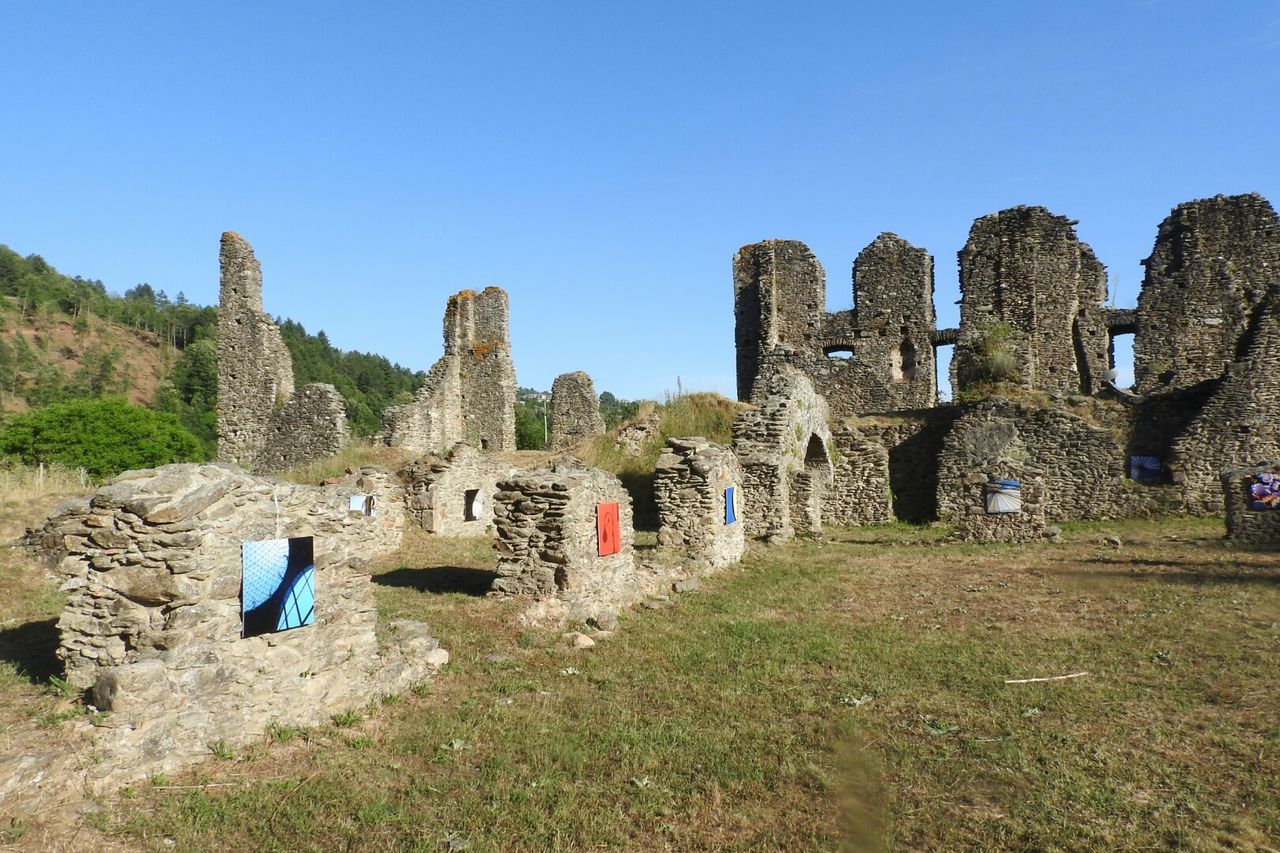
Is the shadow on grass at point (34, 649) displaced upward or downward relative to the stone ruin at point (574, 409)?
downward

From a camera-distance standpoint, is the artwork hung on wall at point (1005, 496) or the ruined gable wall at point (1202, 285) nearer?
the artwork hung on wall at point (1005, 496)

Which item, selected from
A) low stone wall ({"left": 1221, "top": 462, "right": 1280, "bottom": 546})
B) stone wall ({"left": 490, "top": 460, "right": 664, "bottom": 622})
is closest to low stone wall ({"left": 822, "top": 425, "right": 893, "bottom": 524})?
low stone wall ({"left": 1221, "top": 462, "right": 1280, "bottom": 546})

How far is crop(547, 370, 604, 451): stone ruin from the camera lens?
2939 cm

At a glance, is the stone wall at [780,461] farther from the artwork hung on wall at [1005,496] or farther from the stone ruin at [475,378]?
the stone ruin at [475,378]

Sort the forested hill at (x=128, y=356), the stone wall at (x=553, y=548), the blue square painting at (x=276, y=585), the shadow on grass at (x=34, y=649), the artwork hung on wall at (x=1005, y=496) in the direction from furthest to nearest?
the forested hill at (x=128, y=356), the artwork hung on wall at (x=1005, y=496), the stone wall at (x=553, y=548), the shadow on grass at (x=34, y=649), the blue square painting at (x=276, y=585)

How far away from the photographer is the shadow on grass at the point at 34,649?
6482 mm

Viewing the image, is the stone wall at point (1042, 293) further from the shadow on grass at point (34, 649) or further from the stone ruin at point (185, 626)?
the shadow on grass at point (34, 649)

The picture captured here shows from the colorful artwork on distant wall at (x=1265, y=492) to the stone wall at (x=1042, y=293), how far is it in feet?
39.0

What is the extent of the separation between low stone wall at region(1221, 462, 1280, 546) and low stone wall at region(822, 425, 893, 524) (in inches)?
327

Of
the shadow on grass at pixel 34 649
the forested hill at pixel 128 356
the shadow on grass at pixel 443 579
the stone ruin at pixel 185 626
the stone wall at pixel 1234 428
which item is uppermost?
the forested hill at pixel 128 356

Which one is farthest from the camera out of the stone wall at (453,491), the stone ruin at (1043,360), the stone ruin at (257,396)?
the stone ruin at (257,396)

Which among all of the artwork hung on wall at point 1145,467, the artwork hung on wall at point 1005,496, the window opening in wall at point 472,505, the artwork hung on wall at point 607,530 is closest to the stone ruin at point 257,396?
the window opening in wall at point 472,505

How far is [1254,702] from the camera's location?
613cm

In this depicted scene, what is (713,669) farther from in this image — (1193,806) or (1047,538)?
(1047,538)
